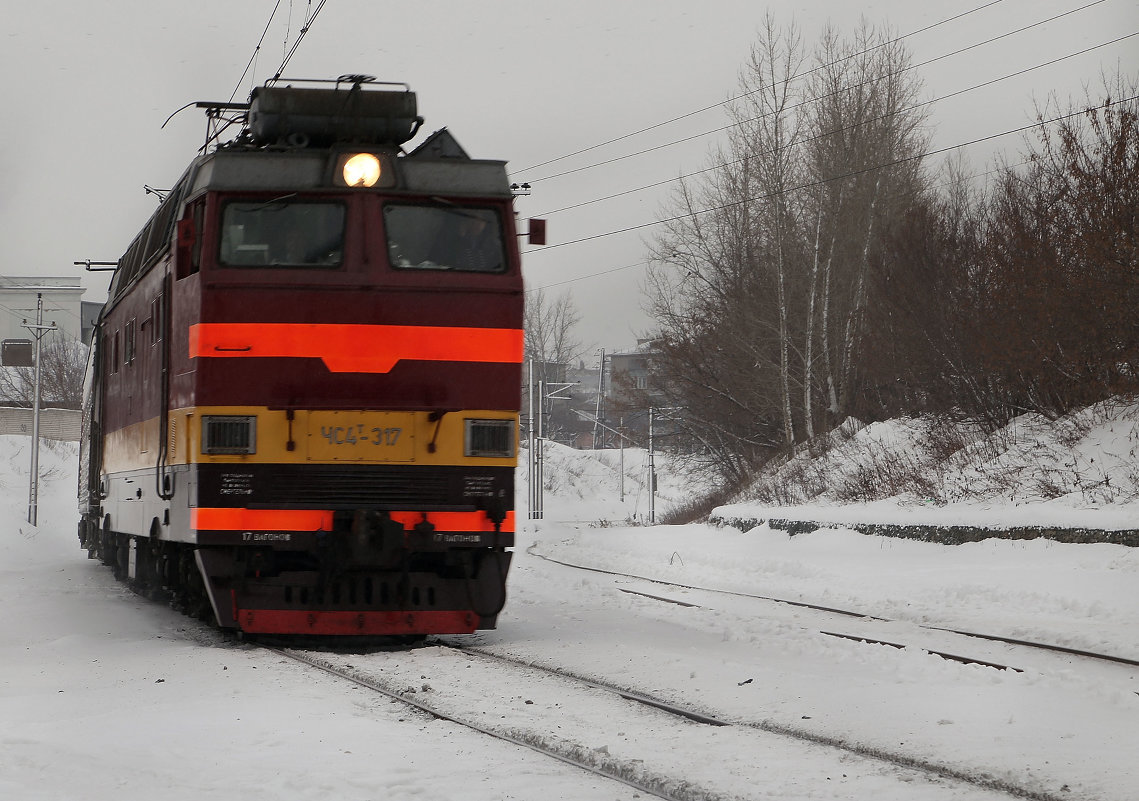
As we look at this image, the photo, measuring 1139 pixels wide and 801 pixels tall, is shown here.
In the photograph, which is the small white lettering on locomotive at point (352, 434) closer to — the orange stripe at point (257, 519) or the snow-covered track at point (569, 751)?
the orange stripe at point (257, 519)

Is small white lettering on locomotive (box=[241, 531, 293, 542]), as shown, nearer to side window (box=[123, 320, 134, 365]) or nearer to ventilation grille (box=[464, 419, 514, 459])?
ventilation grille (box=[464, 419, 514, 459])

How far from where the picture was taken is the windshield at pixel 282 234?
9484mm

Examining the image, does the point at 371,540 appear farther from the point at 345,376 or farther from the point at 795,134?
the point at 795,134

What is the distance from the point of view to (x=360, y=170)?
9.70 meters

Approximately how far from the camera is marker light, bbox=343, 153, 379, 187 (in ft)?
31.8

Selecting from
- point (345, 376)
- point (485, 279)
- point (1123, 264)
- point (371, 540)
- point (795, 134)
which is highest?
point (795, 134)

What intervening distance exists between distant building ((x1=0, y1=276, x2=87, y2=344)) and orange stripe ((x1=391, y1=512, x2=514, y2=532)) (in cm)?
7154

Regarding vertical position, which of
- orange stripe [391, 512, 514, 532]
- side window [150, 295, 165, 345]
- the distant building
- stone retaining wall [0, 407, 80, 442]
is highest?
the distant building

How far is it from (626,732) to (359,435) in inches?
150

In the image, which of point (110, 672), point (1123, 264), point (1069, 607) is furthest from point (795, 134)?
point (110, 672)

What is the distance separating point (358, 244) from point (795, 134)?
922 inches

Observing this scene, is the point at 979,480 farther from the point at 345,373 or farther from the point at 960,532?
the point at 345,373

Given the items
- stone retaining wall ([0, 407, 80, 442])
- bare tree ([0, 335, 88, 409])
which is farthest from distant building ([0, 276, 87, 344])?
stone retaining wall ([0, 407, 80, 442])

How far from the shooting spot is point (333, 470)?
368 inches
